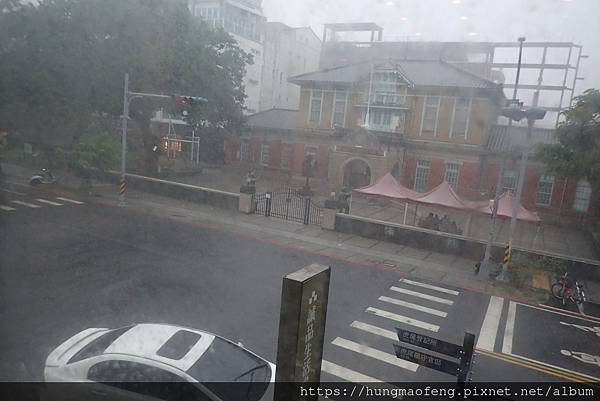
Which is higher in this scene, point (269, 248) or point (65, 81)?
point (65, 81)

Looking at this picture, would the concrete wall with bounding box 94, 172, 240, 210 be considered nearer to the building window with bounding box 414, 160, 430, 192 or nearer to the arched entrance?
the arched entrance

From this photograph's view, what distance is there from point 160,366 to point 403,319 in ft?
13.0

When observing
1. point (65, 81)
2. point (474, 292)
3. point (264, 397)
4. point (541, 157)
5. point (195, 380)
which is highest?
point (65, 81)

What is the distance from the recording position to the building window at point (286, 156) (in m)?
21.3

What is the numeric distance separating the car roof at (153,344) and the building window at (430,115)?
48.3ft

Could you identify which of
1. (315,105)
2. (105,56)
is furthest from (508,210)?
(105,56)

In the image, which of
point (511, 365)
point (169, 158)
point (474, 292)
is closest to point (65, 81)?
point (169, 158)

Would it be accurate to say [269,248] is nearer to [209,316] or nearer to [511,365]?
[209,316]

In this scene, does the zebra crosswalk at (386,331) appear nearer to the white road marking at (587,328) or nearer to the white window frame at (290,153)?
the white road marking at (587,328)

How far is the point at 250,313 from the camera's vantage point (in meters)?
5.42

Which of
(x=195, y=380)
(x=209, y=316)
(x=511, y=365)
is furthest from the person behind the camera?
(x=209, y=316)

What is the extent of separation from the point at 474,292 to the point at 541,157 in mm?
6040

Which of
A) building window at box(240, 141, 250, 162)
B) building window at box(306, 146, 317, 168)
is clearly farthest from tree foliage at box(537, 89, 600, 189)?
building window at box(240, 141, 250, 162)

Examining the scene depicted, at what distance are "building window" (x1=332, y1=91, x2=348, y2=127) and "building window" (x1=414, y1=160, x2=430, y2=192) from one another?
3963 millimetres
